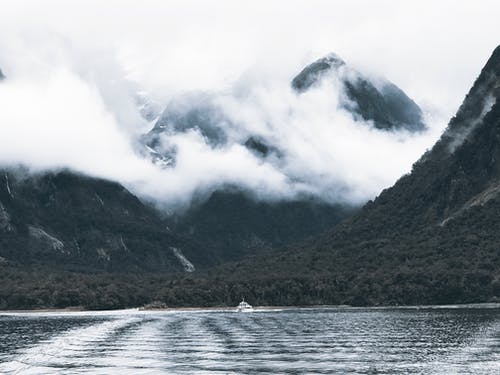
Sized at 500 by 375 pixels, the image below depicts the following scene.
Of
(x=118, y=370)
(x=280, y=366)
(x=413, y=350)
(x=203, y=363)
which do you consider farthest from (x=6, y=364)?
(x=413, y=350)

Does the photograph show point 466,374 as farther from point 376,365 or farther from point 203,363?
point 203,363

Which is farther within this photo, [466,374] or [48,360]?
[48,360]

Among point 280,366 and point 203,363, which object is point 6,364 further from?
point 280,366

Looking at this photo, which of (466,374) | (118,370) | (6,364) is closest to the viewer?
(466,374)

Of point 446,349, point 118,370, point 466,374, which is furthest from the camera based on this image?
point 446,349

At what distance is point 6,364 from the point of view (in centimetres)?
17350

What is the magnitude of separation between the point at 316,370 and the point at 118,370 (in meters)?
34.3

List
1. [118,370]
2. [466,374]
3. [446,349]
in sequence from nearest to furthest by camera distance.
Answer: [466,374], [118,370], [446,349]

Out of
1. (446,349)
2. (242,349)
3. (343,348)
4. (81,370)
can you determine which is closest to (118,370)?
(81,370)

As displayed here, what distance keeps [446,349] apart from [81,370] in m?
74.0

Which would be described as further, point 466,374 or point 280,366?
point 280,366

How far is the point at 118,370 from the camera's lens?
159m

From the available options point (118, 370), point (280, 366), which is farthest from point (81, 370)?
point (280, 366)

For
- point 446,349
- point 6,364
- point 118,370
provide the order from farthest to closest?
point 446,349
point 6,364
point 118,370
